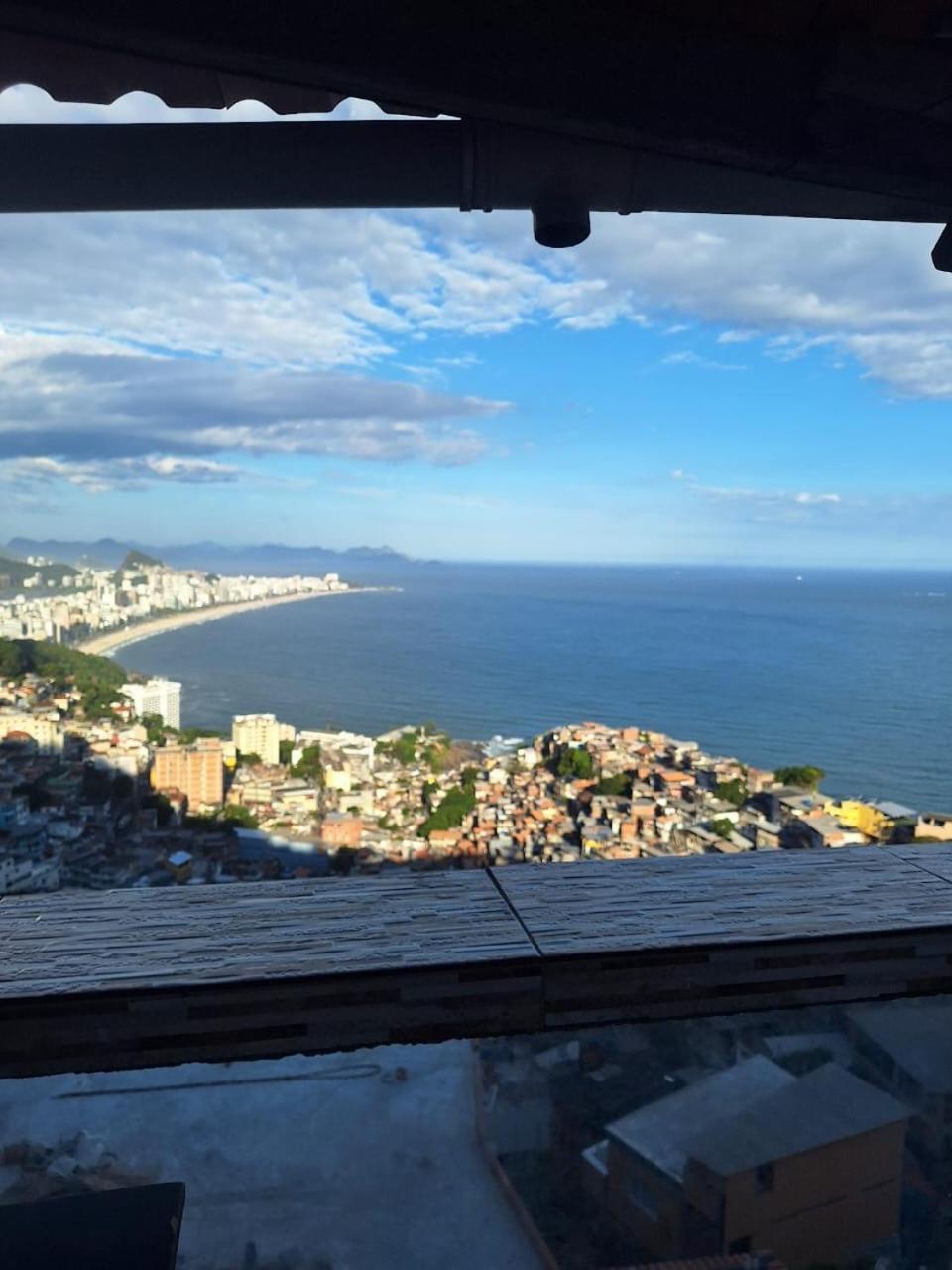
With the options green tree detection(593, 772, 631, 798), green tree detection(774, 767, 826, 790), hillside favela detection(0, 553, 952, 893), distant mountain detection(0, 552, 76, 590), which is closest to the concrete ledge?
hillside favela detection(0, 553, 952, 893)

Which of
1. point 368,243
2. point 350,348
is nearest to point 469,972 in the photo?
point 368,243

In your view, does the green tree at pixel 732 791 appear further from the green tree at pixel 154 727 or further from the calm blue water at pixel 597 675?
the green tree at pixel 154 727

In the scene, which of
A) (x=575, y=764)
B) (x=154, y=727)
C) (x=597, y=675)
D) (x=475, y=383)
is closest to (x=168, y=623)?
(x=154, y=727)

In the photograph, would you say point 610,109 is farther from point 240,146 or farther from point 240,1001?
point 240,1001

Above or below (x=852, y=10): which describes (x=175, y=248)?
above

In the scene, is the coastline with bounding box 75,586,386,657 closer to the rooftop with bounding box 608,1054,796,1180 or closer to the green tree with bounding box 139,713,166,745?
the green tree with bounding box 139,713,166,745

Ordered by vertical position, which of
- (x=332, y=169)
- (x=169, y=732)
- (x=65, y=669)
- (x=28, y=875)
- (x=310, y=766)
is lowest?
(x=28, y=875)

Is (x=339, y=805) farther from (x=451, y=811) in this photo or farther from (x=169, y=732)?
(x=169, y=732)

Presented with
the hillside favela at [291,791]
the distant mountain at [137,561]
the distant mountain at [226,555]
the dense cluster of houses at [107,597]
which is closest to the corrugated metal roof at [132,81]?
the hillside favela at [291,791]
